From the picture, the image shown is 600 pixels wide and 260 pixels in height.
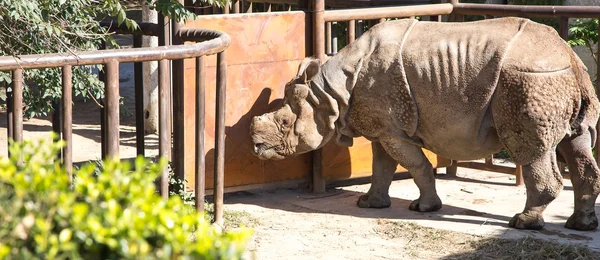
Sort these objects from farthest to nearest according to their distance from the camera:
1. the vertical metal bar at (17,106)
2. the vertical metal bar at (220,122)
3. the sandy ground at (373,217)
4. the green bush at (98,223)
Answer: the sandy ground at (373,217), the vertical metal bar at (220,122), the vertical metal bar at (17,106), the green bush at (98,223)

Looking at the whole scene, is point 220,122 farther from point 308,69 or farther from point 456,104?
point 456,104

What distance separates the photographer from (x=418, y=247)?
6.71 m

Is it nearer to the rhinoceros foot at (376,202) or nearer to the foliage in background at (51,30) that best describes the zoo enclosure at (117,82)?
the foliage in background at (51,30)

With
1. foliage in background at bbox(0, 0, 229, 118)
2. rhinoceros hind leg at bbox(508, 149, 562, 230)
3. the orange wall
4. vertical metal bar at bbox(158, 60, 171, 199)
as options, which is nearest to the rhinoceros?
rhinoceros hind leg at bbox(508, 149, 562, 230)

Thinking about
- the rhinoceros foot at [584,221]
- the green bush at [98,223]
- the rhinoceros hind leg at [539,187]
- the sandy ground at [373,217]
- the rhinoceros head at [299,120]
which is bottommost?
the sandy ground at [373,217]

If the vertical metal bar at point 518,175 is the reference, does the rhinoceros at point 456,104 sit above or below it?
above

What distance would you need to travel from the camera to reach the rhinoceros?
6.71 metres

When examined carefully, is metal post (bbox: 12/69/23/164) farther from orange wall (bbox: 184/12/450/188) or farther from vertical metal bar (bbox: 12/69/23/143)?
orange wall (bbox: 184/12/450/188)

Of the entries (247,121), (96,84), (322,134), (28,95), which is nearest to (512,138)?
(322,134)

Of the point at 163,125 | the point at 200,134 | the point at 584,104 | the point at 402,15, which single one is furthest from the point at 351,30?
the point at 163,125

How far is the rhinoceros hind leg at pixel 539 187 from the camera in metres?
6.88

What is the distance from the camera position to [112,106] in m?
5.13

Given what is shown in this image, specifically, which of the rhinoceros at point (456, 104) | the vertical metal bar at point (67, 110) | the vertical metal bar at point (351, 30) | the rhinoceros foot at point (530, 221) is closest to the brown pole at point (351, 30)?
the vertical metal bar at point (351, 30)

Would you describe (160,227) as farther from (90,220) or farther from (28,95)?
Answer: (28,95)
